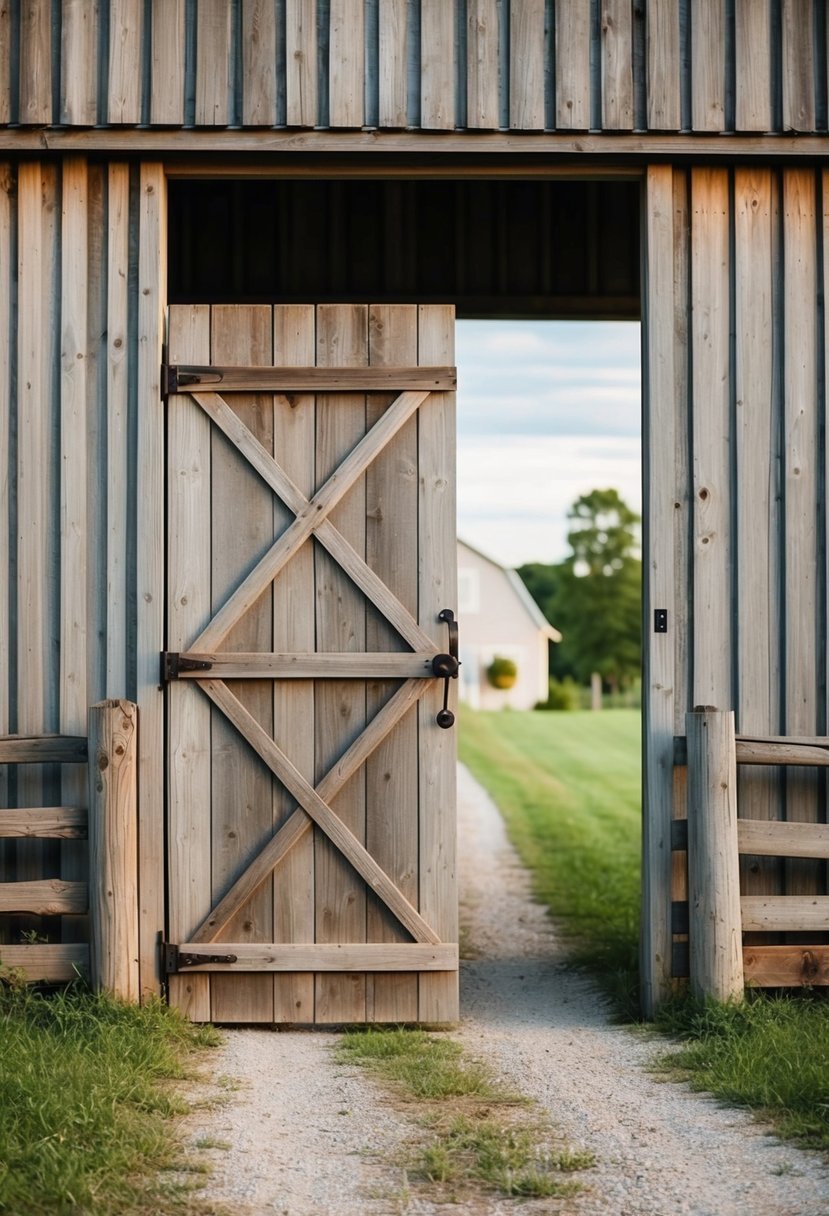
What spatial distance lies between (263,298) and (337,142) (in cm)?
274

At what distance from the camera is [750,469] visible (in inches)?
219

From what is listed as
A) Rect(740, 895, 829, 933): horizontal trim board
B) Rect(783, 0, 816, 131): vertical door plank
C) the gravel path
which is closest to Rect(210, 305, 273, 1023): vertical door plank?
the gravel path

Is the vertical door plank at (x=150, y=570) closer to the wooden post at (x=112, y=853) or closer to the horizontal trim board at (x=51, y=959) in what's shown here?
the wooden post at (x=112, y=853)

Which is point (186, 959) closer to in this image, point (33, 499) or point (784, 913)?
point (33, 499)

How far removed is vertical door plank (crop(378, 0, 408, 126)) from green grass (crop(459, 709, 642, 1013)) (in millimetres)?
3922

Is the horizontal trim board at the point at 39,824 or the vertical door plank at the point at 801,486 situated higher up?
the vertical door plank at the point at 801,486

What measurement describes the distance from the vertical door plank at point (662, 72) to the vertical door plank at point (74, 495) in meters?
2.43

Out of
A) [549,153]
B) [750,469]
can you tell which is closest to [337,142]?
[549,153]

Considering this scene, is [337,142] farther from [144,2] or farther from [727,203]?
[727,203]

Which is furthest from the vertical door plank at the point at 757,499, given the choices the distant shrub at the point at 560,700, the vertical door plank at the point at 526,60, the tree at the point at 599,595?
the tree at the point at 599,595

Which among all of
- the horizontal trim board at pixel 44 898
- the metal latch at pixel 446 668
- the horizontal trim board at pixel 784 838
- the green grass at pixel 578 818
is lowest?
the green grass at pixel 578 818

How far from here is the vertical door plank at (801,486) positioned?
5.53 m

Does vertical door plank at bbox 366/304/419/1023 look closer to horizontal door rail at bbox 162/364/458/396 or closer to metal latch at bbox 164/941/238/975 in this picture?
horizontal door rail at bbox 162/364/458/396

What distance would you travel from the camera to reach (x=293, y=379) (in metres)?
5.45
